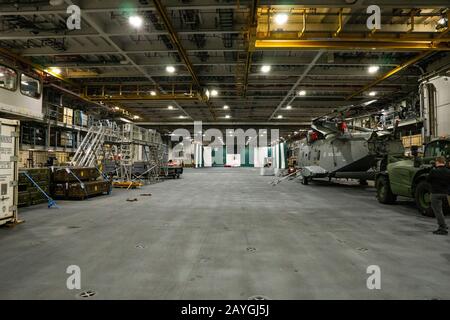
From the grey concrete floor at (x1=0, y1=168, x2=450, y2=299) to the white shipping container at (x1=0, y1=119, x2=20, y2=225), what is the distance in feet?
1.48

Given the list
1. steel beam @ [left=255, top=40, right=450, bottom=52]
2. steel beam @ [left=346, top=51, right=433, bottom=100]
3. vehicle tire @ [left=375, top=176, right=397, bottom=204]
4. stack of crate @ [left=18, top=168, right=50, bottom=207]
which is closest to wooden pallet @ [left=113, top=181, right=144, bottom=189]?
stack of crate @ [left=18, top=168, right=50, bottom=207]

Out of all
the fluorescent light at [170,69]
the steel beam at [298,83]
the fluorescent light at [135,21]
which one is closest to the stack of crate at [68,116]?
the fluorescent light at [170,69]

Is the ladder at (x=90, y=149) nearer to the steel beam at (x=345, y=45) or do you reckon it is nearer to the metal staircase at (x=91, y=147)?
the metal staircase at (x=91, y=147)

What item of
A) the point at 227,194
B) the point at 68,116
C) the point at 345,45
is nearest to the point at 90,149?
the point at 227,194

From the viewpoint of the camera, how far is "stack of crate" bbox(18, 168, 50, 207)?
8508 mm

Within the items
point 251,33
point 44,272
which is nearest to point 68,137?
point 251,33

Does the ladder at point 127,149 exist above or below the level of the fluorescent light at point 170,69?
below

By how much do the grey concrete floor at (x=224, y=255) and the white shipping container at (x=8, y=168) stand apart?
1.48 feet

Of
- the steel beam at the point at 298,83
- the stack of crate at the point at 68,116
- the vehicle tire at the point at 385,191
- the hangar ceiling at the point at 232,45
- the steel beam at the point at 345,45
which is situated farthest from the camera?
the stack of crate at the point at 68,116

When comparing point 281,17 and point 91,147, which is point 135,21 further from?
point 91,147

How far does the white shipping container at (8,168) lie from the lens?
18.8ft
